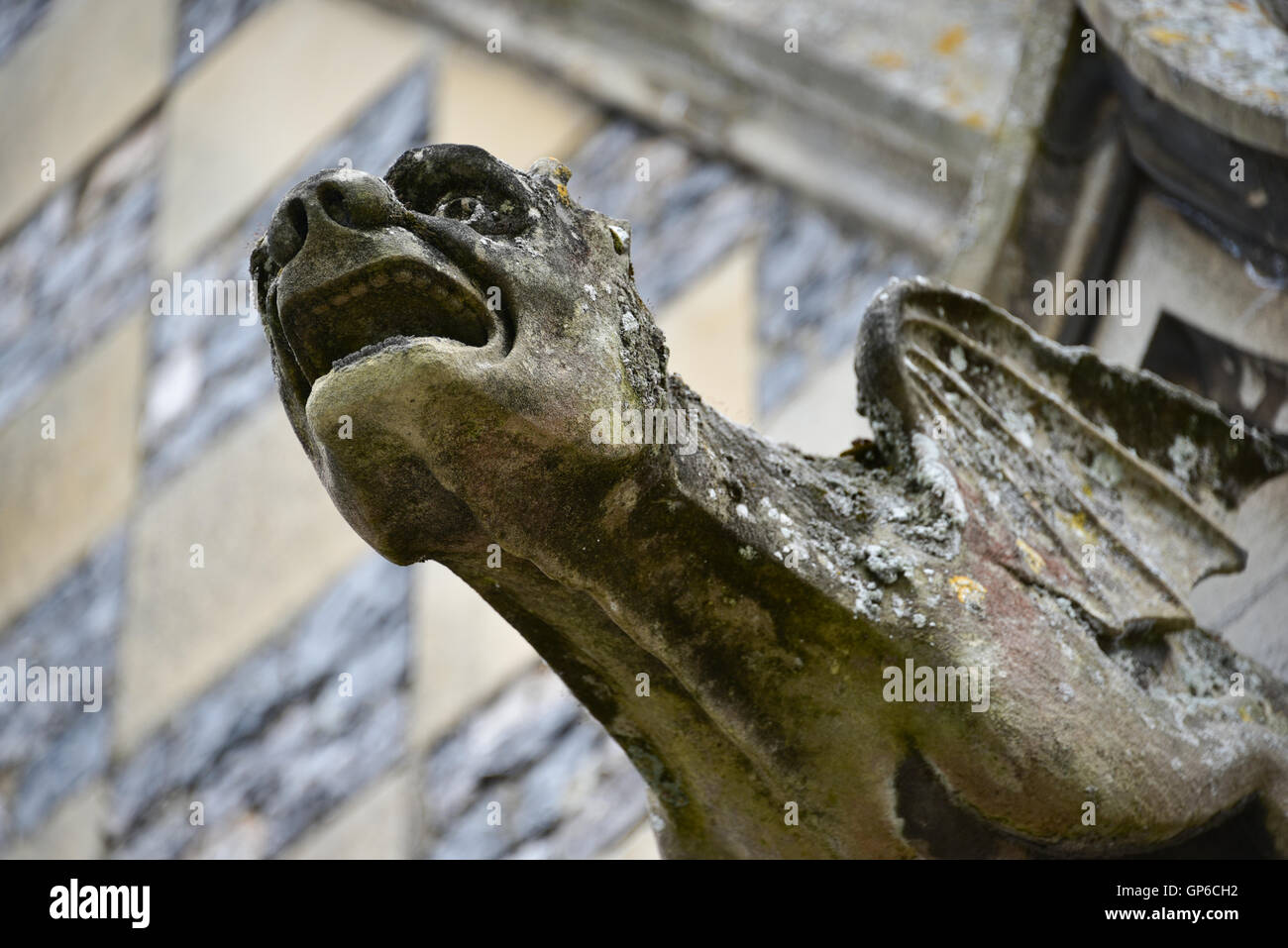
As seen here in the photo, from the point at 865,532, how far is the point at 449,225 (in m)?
0.50

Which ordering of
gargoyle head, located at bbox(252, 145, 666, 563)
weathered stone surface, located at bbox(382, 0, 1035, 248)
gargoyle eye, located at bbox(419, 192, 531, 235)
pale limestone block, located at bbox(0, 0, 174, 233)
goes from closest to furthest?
gargoyle head, located at bbox(252, 145, 666, 563), gargoyle eye, located at bbox(419, 192, 531, 235), weathered stone surface, located at bbox(382, 0, 1035, 248), pale limestone block, located at bbox(0, 0, 174, 233)

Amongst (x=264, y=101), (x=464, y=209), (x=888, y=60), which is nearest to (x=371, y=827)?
(x=888, y=60)

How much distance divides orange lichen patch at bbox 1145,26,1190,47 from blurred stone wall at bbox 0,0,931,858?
3.74 feet

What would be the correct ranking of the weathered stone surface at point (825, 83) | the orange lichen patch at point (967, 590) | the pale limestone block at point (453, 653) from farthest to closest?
the pale limestone block at point (453, 653), the weathered stone surface at point (825, 83), the orange lichen patch at point (967, 590)

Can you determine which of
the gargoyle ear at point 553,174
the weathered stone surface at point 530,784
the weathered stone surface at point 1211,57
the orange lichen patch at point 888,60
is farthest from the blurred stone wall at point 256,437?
the gargoyle ear at point 553,174

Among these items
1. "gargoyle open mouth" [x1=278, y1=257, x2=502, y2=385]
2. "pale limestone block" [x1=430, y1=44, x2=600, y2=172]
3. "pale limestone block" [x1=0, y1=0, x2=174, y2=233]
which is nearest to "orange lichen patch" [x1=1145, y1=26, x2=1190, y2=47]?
"gargoyle open mouth" [x1=278, y1=257, x2=502, y2=385]

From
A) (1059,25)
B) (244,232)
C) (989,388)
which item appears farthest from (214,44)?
(989,388)

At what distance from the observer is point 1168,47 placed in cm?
257

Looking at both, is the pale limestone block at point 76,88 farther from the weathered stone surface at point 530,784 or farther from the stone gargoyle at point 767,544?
the stone gargoyle at point 767,544

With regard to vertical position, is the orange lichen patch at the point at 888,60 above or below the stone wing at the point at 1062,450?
above

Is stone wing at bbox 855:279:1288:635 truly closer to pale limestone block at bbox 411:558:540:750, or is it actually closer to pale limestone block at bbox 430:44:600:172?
pale limestone block at bbox 411:558:540:750

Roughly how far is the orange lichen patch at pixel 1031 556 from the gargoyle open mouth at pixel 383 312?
62cm

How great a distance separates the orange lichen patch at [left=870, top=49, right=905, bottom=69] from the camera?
12.3 feet

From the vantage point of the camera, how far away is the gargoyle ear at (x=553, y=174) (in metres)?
1.85
